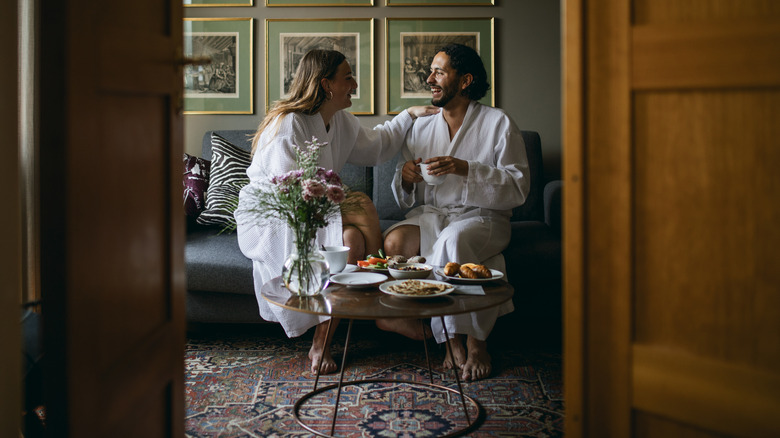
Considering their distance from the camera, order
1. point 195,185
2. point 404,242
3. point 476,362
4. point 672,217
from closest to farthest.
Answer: point 672,217, point 476,362, point 404,242, point 195,185

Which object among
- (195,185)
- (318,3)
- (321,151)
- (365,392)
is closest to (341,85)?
(321,151)

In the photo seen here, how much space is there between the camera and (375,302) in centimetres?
182

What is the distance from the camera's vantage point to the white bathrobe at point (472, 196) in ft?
8.25

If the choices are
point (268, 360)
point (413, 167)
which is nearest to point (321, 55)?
point (413, 167)

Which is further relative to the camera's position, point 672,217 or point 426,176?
point 426,176

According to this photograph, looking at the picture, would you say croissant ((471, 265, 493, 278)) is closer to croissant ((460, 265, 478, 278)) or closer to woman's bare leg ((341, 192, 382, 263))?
croissant ((460, 265, 478, 278))

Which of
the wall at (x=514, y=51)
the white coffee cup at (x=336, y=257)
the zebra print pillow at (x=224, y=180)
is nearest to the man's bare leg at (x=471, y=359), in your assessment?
the white coffee cup at (x=336, y=257)

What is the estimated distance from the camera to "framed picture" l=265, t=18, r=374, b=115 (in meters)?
3.63

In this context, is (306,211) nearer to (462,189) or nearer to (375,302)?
(375,302)

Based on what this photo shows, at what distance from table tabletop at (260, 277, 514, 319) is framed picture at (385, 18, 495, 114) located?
185cm

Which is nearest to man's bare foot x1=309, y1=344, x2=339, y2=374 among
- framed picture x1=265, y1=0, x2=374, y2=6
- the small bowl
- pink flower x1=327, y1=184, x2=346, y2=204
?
the small bowl

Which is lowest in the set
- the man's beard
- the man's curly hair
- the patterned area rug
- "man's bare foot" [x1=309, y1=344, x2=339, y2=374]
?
the patterned area rug

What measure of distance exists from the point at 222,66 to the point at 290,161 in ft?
4.47

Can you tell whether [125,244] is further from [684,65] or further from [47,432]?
[684,65]
